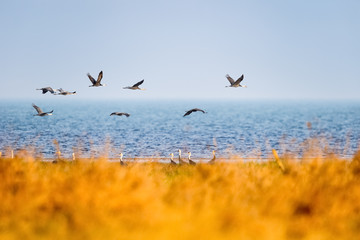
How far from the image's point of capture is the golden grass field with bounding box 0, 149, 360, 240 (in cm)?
750

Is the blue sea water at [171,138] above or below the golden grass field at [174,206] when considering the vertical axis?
below

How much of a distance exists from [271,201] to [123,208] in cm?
227

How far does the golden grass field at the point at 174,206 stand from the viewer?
7504mm

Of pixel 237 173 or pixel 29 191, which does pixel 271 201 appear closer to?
pixel 237 173

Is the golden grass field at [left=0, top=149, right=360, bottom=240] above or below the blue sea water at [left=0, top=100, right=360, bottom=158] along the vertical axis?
above

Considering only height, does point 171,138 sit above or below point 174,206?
below

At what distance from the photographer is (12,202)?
8.52 metres

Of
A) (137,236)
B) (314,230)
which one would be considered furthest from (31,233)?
(314,230)

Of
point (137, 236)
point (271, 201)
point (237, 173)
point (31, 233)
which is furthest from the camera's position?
point (237, 173)

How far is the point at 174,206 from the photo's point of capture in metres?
8.15

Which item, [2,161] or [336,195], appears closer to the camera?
[336,195]

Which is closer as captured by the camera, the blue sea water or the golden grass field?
the golden grass field

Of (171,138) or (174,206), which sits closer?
(174,206)

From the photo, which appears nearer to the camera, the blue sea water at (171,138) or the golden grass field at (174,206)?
the golden grass field at (174,206)
